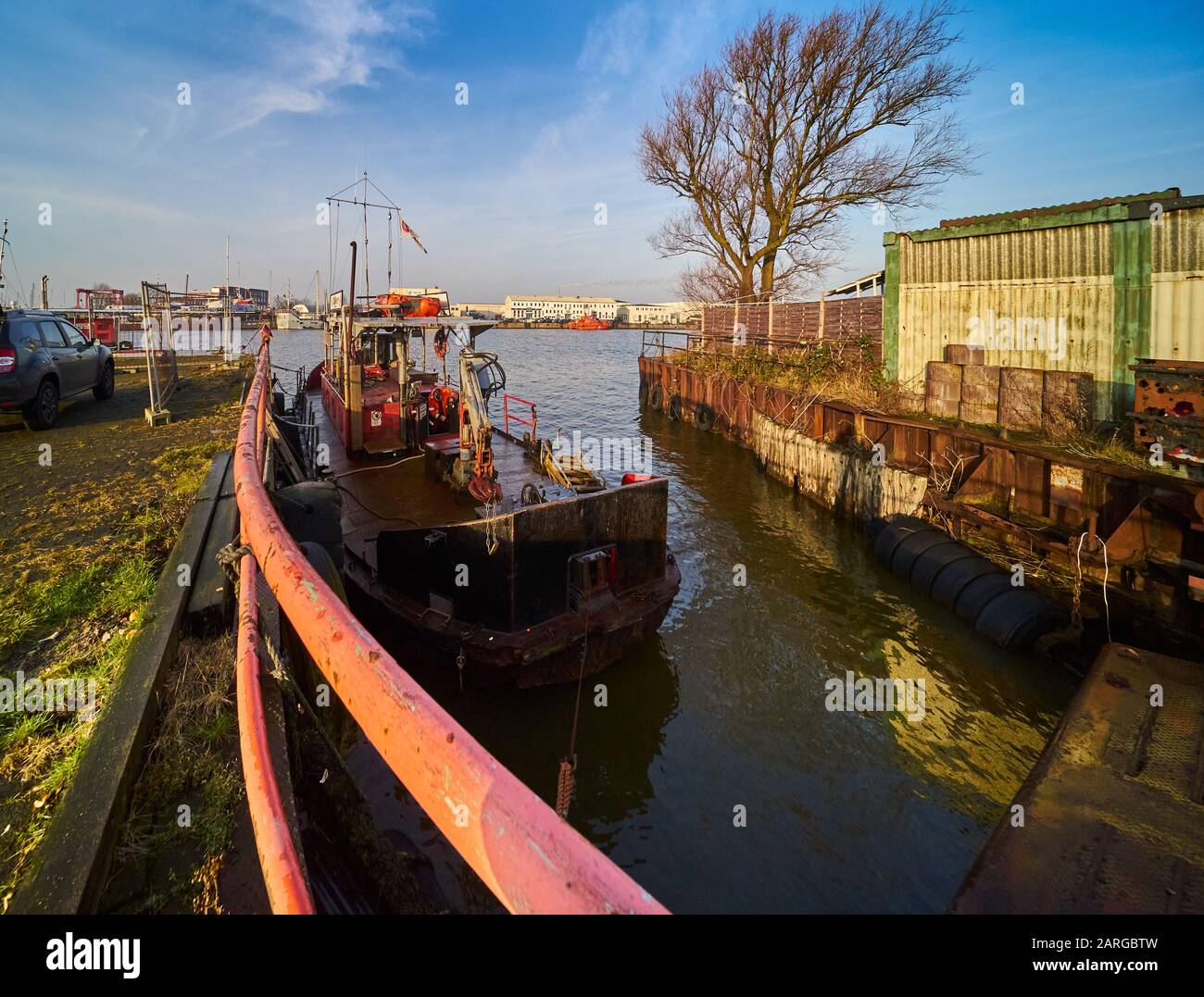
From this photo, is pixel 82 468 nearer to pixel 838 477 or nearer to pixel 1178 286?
pixel 838 477

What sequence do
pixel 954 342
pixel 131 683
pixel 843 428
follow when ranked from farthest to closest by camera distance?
1. pixel 843 428
2. pixel 954 342
3. pixel 131 683

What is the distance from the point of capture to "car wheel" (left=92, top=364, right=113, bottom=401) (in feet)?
46.1

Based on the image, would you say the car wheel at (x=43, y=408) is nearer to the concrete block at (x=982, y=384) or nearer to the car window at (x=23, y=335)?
the car window at (x=23, y=335)

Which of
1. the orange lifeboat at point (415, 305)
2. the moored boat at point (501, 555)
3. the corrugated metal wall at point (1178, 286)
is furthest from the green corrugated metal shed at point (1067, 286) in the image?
the orange lifeboat at point (415, 305)

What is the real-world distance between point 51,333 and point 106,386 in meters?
2.74

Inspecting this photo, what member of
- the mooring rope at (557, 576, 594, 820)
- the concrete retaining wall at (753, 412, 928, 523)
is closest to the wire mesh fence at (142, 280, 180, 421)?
the mooring rope at (557, 576, 594, 820)

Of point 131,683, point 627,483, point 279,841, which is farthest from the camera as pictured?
point 627,483

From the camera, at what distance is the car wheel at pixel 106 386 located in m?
14.1

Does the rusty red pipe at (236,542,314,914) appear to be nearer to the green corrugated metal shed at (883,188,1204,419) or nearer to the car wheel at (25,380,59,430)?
the car wheel at (25,380,59,430)

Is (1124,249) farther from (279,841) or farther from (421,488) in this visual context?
(279,841)

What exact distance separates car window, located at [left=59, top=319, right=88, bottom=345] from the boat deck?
5194 mm

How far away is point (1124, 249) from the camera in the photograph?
468 inches
